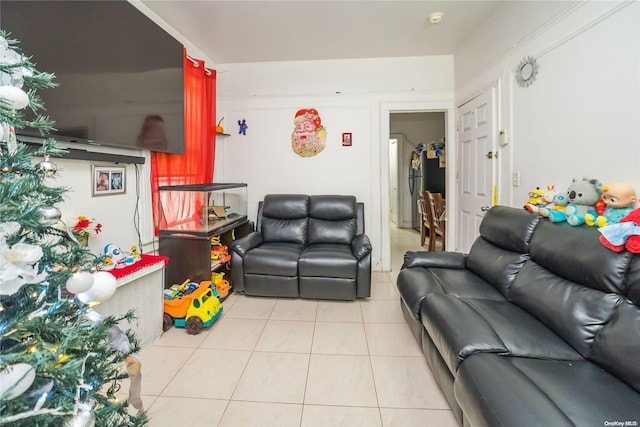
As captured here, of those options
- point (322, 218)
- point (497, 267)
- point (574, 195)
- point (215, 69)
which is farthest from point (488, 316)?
point (215, 69)

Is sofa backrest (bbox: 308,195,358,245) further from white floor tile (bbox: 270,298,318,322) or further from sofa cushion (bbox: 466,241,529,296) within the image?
sofa cushion (bbox: 466,241,529,296)

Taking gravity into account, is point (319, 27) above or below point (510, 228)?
above

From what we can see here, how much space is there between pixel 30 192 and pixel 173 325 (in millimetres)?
1979

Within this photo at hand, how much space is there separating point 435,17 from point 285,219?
2.44 m

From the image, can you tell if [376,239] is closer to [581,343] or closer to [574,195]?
[574,195]

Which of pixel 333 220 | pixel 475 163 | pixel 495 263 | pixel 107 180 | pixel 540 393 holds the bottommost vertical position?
pixel 540 393

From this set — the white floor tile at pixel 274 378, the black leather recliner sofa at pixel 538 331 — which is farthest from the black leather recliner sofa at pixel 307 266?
the white floor tile at pixel 274 378

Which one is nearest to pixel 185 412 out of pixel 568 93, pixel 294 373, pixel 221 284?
pixel 294 373

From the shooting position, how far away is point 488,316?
5.03ft

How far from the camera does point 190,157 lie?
3.10 meters

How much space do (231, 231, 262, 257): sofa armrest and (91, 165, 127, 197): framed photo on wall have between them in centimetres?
104

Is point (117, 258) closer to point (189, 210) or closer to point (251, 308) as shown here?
point (189, 210)

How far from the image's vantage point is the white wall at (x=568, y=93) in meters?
1.53

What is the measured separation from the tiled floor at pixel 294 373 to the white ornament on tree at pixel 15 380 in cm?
104
